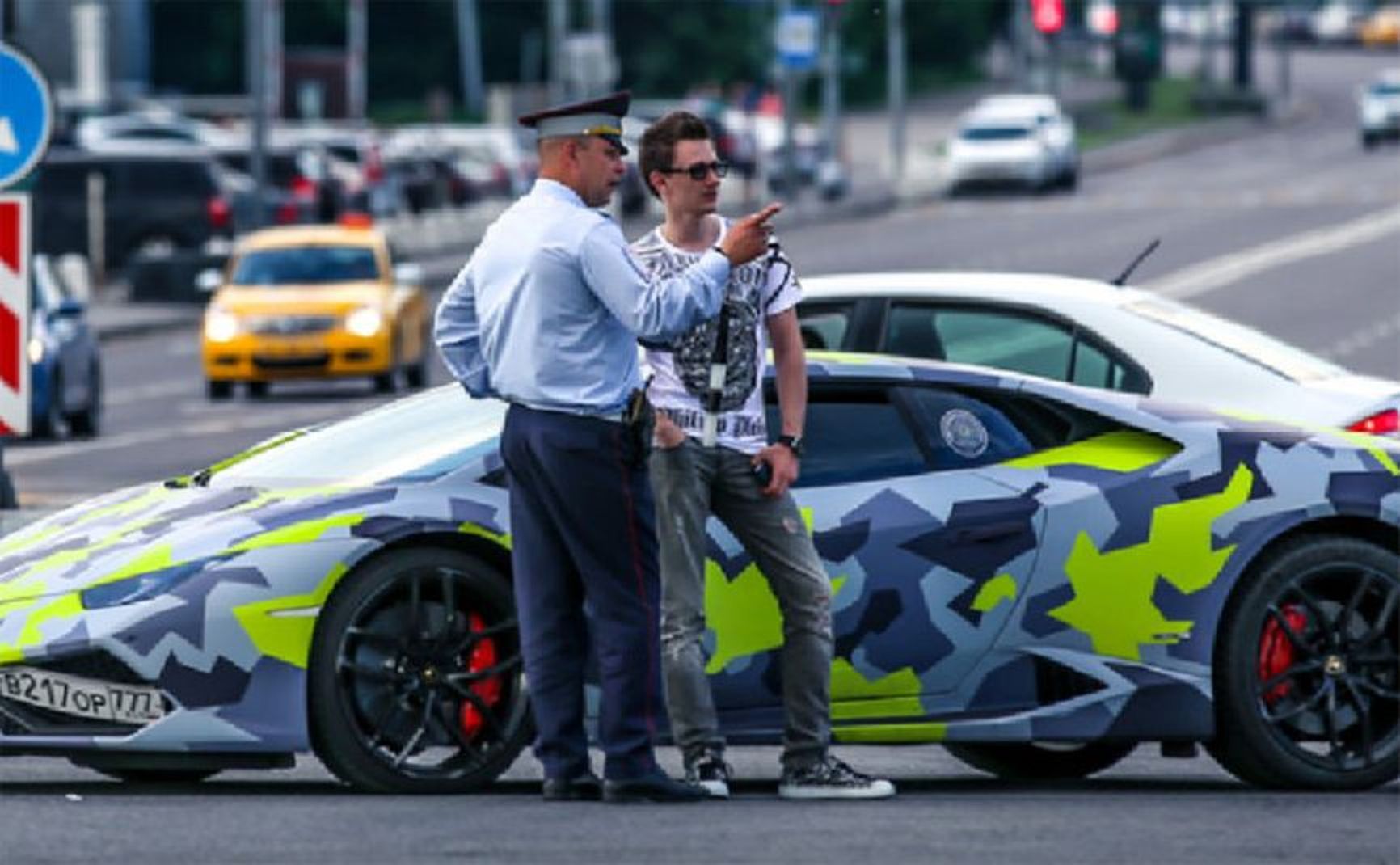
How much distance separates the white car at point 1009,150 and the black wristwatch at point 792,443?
222ft

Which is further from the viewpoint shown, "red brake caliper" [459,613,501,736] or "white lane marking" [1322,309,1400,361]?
"white lane marking" [1322,309,1400,361]

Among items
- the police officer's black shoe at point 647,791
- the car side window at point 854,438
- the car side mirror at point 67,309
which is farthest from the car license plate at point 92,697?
the car side mirror at point 67,309

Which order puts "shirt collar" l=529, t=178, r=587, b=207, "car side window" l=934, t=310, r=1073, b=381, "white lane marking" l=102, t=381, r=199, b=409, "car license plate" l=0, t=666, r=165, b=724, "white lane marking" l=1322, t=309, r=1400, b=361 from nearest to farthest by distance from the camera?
"shirt collar" l=529, t=178, r=587, b=207
"car license plate" l=0, t=666, r=165, b=724
"car side window" l=934, t=310, r=1073, b=381
"white lane marking" l=102, t=381, r=199, b=409
"white lane marking" l=1322, t=309, r=1400, b=361

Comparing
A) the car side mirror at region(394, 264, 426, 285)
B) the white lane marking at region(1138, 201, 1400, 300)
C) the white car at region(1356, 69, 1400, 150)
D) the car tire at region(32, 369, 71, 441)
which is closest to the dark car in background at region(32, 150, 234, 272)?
the white lane marking at region(1138, 201, 1400, 300)

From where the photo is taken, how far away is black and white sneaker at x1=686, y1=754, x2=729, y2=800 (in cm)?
956

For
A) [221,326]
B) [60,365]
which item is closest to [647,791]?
[60,365]

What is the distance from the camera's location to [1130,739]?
1001 cm

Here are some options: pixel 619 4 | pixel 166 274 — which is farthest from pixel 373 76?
pixel 166 274

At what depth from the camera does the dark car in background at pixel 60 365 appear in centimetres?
2845

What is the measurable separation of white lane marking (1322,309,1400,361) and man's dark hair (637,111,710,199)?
25935mm

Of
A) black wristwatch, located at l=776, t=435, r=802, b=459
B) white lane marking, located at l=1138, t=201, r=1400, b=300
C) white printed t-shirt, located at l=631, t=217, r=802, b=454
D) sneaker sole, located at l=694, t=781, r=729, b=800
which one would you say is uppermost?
white printed t-shirt, located at l=631, t=217, r=802, b=454

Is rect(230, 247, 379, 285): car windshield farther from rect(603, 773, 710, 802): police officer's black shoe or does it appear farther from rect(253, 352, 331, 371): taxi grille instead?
rect(603, 773, 710, 802): police officer's black shoe

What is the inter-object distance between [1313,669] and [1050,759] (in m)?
0.93

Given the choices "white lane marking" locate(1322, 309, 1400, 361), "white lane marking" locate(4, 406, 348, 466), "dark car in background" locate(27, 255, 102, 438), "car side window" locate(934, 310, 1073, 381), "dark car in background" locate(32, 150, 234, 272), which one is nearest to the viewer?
"car side window" locate(934, 310, 1073, 381)
